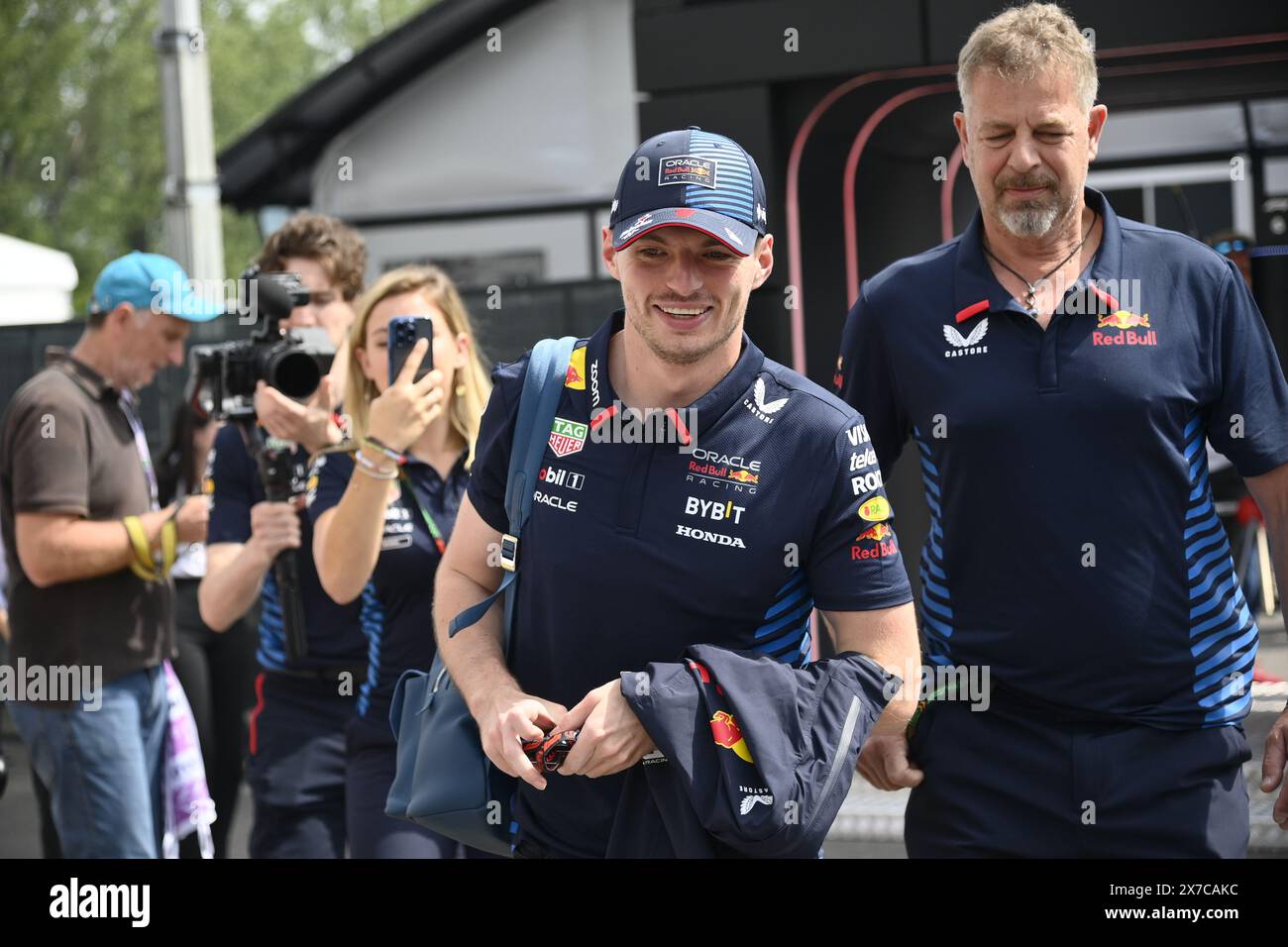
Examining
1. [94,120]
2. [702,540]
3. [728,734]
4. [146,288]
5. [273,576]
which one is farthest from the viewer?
[94,120]

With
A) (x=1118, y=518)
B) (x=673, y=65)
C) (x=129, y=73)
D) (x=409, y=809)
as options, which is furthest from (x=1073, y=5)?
(x=129, y=73)

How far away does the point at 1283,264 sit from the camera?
5891mm

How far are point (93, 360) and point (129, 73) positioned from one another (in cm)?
3053

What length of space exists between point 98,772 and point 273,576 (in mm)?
832

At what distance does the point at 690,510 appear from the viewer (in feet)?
7.95

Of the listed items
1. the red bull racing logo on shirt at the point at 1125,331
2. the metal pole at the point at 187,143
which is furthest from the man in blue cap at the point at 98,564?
the metal pole at the point at 187,143

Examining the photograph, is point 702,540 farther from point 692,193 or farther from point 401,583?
point 401,583

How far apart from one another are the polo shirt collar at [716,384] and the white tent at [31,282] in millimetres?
7415

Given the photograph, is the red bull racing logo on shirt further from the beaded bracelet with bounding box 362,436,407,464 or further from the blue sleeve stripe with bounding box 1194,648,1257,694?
the beaded bracelet with bounding box 362,436,407,464

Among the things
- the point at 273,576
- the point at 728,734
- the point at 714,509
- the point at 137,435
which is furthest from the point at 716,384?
the point at 137,435

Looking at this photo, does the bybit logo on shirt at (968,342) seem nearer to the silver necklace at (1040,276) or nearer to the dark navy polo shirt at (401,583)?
the silver necklace at (1040,276)

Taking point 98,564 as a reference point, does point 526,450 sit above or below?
above

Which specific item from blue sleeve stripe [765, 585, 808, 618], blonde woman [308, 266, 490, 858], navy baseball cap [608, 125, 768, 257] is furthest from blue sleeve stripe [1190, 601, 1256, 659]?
blonde woman [308, 266, 490, 858]

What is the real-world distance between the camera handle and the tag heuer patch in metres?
1.51
